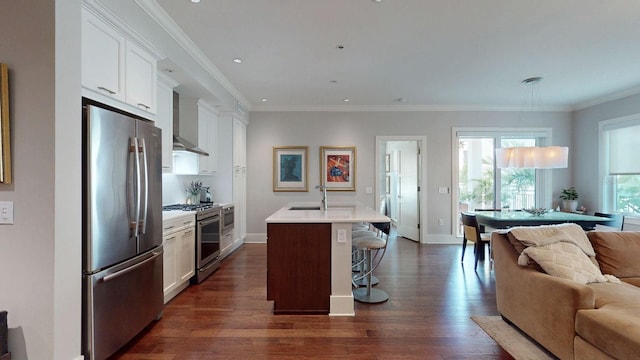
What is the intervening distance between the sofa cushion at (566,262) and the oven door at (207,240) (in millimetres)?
3265

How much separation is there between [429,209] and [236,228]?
367 centimetres

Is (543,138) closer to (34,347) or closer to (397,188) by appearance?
(397,188)

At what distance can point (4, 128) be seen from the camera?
5.59 ft

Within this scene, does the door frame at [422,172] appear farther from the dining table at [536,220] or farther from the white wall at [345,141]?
the dining table at [536,220]

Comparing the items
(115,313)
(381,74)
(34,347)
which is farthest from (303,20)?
(34,347)

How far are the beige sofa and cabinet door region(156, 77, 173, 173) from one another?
11.1 ft

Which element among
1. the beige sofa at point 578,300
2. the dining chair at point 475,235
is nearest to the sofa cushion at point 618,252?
the beige sofa at point 578,300

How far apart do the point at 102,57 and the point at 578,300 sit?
11.2 ft

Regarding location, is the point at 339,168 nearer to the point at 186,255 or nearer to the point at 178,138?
the point at 178,138

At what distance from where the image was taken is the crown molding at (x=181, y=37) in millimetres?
2562

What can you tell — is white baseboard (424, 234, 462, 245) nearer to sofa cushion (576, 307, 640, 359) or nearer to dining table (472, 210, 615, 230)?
dining table (472, 210, 615, 230)

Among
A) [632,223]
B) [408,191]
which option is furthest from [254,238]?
[632,223]

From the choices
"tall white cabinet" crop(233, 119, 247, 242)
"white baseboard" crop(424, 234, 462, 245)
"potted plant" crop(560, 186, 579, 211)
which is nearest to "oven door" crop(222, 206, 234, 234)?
"tall white cabinet" crop(233, 119, 247, 242)

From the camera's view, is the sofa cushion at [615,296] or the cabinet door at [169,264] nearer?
the sofa cushion at [615,296]
